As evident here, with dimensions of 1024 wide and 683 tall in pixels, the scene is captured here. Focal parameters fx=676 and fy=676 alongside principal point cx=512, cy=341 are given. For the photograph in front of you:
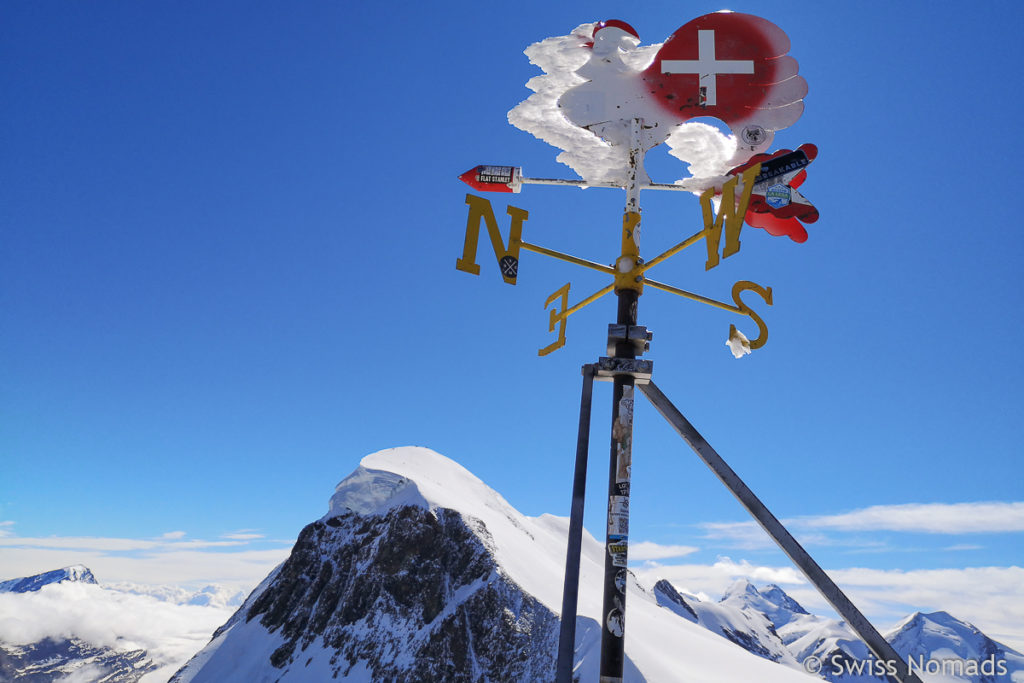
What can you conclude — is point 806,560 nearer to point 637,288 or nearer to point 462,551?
point 637,288

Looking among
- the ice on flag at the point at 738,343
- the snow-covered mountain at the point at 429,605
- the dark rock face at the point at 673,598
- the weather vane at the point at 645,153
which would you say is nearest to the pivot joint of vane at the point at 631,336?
the weather vane at the point at 645,153

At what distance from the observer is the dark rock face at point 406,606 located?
77750mm

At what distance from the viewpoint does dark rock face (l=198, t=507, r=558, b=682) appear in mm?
77750

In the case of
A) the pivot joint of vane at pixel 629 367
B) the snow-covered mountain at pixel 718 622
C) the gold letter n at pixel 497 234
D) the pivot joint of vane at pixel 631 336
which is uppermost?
the gold letter n at pixel 497 234

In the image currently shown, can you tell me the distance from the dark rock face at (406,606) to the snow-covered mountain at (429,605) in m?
0.19

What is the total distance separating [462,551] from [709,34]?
90560 millimetres

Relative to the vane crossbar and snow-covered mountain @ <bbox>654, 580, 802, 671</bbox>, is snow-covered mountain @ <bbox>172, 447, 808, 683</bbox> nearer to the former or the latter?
snow-covered mountain @ <bbox>654, 580, 802, 671</bbox>

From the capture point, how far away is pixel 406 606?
310 ft

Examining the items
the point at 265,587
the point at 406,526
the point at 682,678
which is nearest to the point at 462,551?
the point at 406,526

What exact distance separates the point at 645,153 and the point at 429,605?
91.5 metres

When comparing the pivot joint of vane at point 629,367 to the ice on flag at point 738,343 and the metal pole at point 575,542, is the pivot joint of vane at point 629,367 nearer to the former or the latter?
the metal pole at point 575,542

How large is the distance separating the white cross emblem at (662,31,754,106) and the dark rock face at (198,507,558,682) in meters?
69.0

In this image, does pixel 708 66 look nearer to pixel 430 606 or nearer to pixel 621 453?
pixel 621 453

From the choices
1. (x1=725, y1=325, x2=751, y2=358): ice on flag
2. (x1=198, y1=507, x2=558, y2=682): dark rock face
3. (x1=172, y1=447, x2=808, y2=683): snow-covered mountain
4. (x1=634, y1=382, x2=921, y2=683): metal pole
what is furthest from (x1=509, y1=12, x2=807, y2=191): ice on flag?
(x1=198, y1=507, x2=558, y2=682): dark rock face
